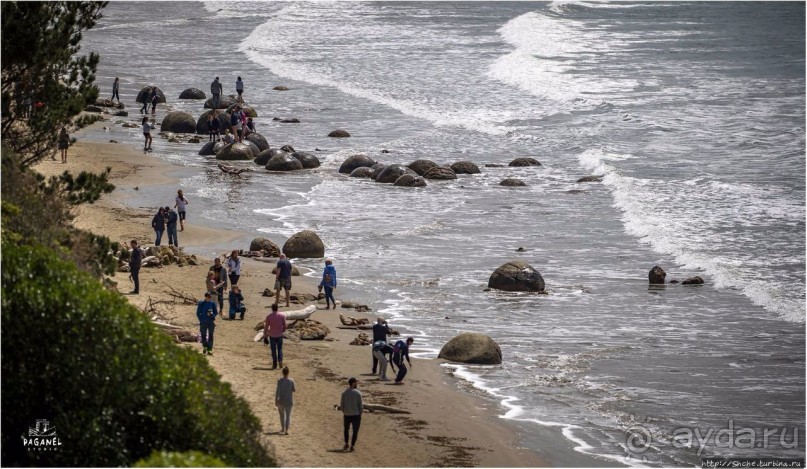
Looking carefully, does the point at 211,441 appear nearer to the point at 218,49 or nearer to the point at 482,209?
the point at 482,209

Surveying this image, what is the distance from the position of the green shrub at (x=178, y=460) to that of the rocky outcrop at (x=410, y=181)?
96.5 ft

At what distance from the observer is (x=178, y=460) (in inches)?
422

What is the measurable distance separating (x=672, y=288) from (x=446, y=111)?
32769 millimetres

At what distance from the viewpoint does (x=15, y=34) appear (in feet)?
59.4

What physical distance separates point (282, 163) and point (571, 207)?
1125 centimetres

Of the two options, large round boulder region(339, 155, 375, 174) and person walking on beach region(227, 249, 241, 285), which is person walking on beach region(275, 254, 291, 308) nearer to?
person walking on beach region(227, 249, 241, 285)

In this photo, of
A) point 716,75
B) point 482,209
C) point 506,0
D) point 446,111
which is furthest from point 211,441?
point 506,0

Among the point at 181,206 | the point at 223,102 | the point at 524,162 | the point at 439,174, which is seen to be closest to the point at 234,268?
the point at 181,206

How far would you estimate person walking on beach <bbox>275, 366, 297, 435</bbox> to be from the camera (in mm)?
16703

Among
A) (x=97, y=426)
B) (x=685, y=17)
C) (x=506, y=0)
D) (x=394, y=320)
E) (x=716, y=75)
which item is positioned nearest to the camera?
(x=97, y=426)

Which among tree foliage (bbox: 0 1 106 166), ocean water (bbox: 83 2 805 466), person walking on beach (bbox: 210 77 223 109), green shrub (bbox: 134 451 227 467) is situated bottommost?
ocean water (bbox: 83 2 805 466)

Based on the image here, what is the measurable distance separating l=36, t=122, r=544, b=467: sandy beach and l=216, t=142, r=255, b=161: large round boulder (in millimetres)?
16620

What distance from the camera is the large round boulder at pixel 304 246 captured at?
29281 mm

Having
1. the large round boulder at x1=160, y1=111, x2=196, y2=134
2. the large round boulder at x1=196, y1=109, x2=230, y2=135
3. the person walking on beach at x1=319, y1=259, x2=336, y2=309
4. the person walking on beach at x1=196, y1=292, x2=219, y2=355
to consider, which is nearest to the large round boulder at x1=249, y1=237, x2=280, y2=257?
the person walking on beach at x1=319, y1=259, x2=336, y2=309
